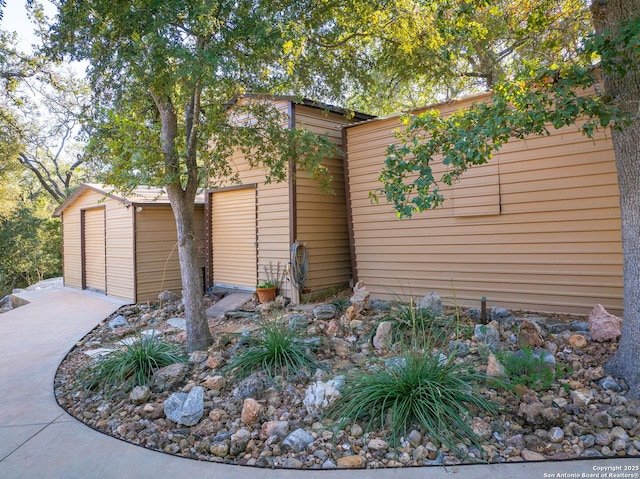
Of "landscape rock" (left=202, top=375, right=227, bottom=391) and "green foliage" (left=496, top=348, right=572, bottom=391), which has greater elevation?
"green foliage" (left=496, top=348, right=572, bottom=391)

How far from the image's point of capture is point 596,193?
4977 mm

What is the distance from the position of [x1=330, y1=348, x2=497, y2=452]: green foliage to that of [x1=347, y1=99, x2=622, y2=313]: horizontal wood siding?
2.62m

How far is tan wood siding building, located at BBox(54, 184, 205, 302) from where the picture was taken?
359 inches

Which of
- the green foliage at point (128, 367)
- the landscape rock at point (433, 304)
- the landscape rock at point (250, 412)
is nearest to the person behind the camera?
the landscape rock at point (250, 412)

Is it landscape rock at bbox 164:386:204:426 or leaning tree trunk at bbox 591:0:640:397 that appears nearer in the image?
leaning tree trunk at bbox 591:0:640:397

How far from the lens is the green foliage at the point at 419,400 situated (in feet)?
9.64

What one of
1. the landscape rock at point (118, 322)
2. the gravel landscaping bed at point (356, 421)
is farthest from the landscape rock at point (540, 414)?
the landscape rock at point (118, 322)

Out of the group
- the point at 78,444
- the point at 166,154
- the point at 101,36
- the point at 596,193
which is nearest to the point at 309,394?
the point at 78,444

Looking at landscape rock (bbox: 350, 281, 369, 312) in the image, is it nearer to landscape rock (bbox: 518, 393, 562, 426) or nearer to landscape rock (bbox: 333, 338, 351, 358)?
landscape rock (bbox: 333, 338, 351, 358)

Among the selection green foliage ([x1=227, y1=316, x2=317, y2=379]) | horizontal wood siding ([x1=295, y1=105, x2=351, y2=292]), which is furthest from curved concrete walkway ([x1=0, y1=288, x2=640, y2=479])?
horizontal wood siding ([x1=295, y1=105, x2=351, y2=292])

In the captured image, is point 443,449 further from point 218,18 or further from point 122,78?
point 122,78

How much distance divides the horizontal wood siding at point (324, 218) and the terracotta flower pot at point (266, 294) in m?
0.64

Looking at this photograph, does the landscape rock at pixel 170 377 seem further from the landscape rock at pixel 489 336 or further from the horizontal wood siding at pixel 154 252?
the horizontal wood siding at pixel 154 252

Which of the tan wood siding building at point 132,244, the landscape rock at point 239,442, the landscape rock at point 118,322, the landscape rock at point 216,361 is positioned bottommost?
the landscape rock at point 239,442
